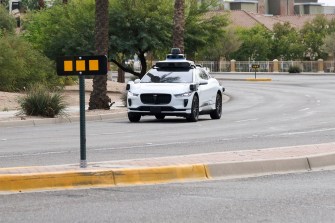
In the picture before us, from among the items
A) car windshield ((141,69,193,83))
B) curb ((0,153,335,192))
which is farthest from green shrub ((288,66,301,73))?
curb ((0,153,335,192))

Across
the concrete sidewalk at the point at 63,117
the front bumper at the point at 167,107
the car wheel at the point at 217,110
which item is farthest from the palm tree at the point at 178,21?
the front bumper at the point at 167,107

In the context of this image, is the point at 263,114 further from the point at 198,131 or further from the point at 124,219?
the point at 124,219

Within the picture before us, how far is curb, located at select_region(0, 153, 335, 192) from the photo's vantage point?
39.5ft

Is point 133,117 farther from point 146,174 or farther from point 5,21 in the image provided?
point 5,21

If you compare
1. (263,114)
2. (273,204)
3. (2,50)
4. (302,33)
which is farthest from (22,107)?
(302,33)

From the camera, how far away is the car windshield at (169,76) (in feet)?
96.6

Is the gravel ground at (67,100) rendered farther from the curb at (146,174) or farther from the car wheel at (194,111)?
the curb at (146,174)

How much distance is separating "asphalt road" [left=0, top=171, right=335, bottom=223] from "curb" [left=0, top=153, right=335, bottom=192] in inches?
13.2

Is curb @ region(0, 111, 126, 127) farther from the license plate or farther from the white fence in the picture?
the white fence

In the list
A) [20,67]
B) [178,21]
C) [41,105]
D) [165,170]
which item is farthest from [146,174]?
[178,21]

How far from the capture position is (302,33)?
118 m

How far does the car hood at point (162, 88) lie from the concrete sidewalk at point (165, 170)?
1314 cm

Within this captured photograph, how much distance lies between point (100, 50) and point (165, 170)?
22.3 metres

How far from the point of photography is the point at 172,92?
93.9 feet
